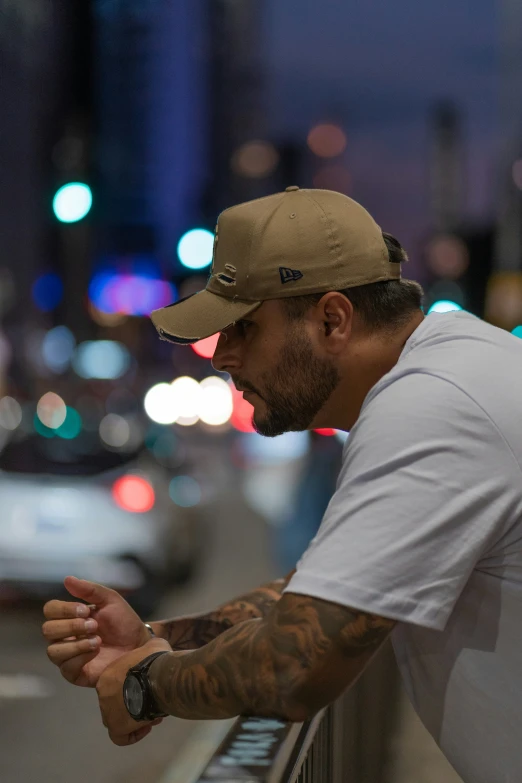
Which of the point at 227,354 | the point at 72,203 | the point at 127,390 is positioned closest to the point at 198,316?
the point at 227,354

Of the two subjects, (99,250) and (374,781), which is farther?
(99,250)

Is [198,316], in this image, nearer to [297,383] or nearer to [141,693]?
[297,383]

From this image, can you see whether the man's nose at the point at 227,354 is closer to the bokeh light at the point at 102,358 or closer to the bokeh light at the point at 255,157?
the bokeh light at the point at 255,157

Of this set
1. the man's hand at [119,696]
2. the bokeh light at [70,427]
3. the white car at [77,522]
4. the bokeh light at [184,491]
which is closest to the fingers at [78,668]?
the man's hand at [119,696]

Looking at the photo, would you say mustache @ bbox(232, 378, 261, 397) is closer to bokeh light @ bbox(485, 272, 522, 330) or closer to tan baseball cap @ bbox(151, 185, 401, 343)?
tan baseball cap @ bbox(151, 185, 401, 343)

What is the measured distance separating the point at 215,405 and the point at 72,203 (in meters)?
46.1

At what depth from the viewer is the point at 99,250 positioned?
63.4 meters

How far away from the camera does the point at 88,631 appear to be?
8.86ft

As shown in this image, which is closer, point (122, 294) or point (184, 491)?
point (184, 491)

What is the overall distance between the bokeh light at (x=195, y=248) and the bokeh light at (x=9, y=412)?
20.4 metres

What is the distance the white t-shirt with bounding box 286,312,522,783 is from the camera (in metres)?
1.95

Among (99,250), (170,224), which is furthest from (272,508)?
(170,224)

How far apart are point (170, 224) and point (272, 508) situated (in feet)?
183

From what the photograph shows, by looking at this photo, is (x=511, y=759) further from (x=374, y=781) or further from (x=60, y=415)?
(x=60, y=415)
